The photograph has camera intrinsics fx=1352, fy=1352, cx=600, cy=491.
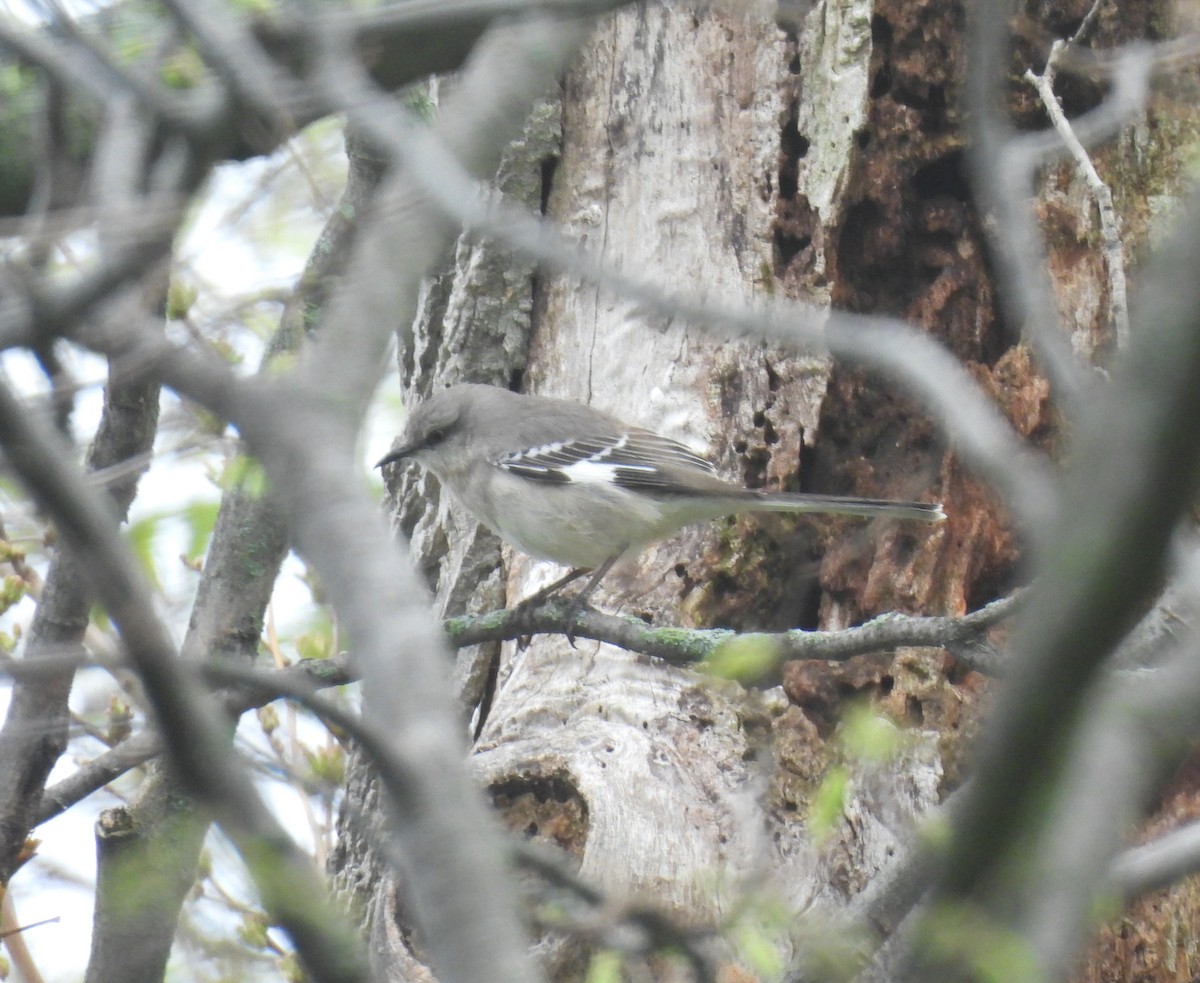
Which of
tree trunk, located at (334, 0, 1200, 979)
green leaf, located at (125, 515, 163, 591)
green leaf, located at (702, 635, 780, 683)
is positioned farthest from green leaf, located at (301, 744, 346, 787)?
green leaf, located at (702, 635, 780, 683)

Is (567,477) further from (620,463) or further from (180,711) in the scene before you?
(180,711)

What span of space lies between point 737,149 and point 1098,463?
157 inches

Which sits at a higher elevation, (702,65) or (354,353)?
(702,65)

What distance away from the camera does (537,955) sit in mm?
3391

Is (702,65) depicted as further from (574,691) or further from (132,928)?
(132,928)

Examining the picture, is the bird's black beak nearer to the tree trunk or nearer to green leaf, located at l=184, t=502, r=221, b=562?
the tree trunk

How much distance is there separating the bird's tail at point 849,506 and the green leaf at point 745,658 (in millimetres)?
1134

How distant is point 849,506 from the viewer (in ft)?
13.4

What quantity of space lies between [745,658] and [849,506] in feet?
5.17

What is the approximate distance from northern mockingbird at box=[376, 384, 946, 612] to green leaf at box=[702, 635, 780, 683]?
50.5 inches

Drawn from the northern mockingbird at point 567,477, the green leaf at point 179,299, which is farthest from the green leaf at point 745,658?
the green leaf at point 179,299

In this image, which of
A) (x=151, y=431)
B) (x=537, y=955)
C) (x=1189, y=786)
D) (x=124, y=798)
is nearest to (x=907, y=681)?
(x=1189, y=786)

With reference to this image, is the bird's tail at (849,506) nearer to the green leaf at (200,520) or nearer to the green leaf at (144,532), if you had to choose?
the green leaf at (200,520)

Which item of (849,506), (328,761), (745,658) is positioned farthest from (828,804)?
(328,761)
